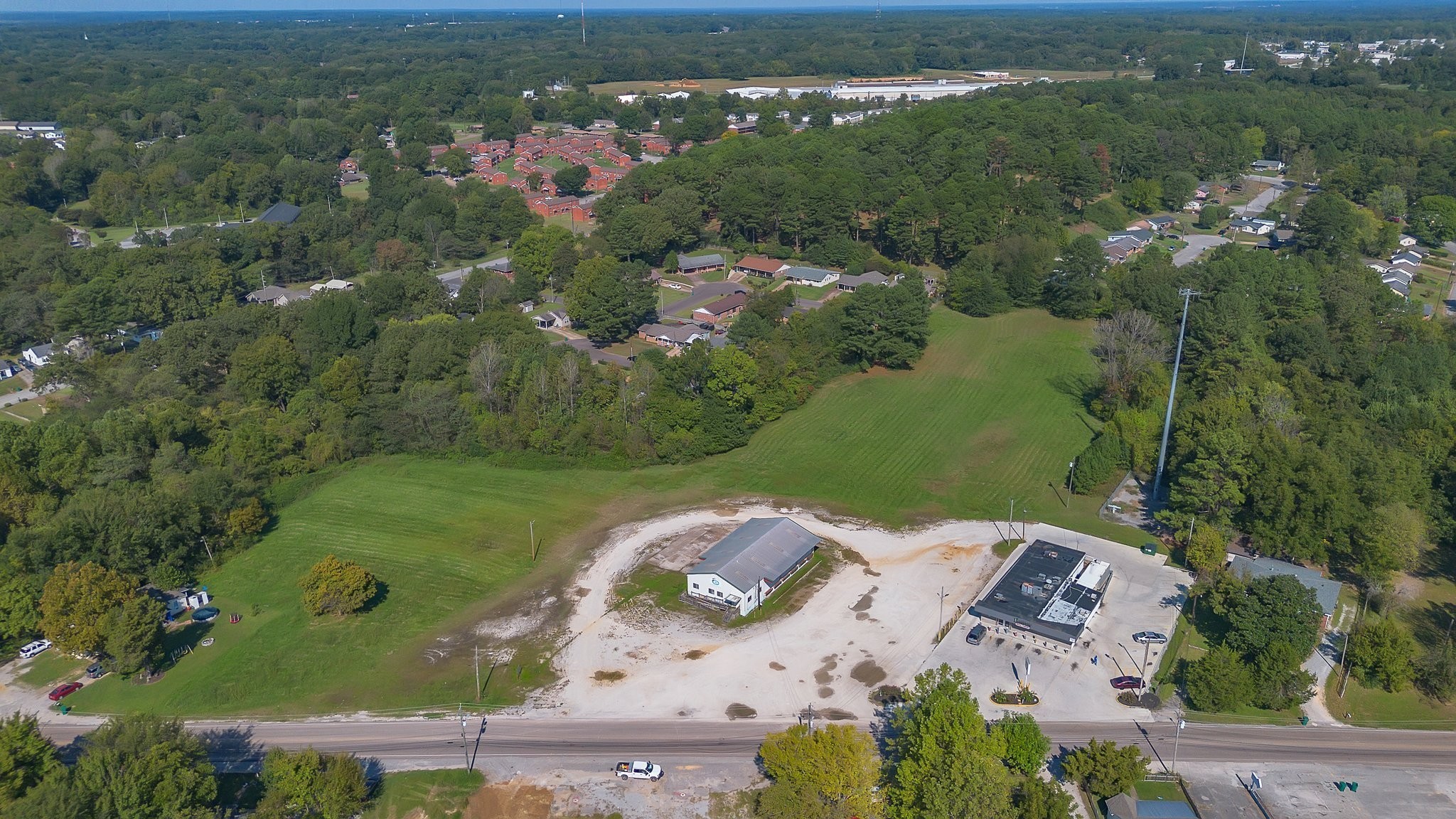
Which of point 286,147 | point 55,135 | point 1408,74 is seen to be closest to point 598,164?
point 286,147

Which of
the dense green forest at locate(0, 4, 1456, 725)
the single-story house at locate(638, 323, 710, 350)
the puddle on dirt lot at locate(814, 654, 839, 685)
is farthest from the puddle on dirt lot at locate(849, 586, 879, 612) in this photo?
the single-story house at locate(638, 323, 710, 350)

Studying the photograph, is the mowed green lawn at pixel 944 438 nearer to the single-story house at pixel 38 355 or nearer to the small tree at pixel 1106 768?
the small tree at pixel 1106 768

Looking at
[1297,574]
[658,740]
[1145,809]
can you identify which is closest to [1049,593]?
[1297,574]

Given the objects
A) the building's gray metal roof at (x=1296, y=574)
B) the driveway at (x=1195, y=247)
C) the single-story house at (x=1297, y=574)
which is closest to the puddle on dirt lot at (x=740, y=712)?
the single-story house at (x=1297, y=574)

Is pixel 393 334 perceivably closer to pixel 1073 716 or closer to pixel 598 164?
pixel 1073 716

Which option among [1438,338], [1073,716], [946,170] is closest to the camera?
Result: [1073,716]

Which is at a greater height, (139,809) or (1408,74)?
(1408,74)

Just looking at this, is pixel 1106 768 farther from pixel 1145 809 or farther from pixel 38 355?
pixel 38 355
